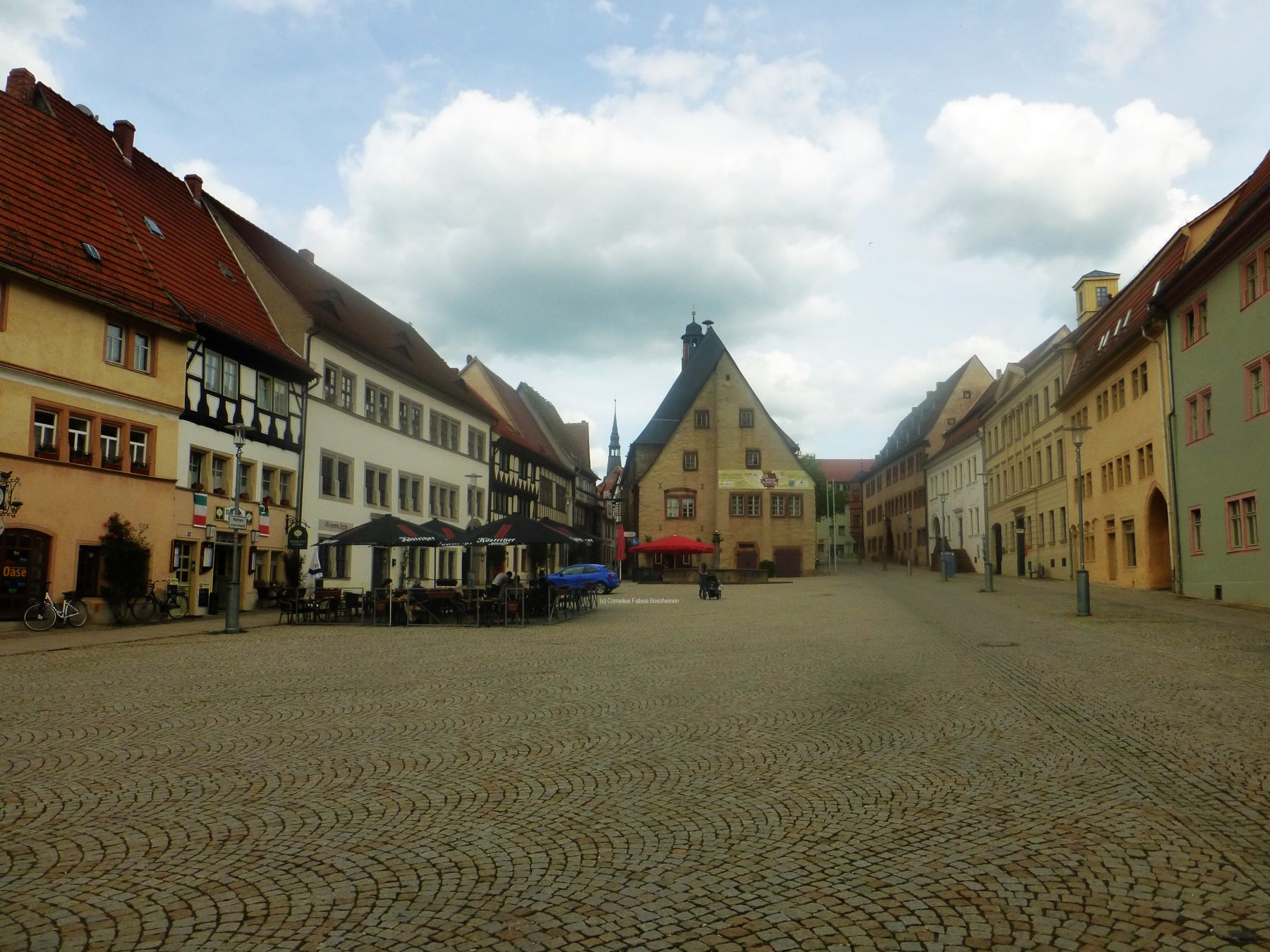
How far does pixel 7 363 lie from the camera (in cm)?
2316

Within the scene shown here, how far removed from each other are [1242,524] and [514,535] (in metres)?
18.5

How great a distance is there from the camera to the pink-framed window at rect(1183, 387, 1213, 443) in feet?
99.3

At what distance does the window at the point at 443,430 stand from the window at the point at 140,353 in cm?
1951

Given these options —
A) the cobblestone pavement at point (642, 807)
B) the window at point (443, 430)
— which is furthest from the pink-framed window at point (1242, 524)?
the window at point (443, 430)

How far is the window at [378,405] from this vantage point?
4062 centimetres

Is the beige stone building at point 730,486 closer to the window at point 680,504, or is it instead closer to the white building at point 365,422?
the window at point 680,504

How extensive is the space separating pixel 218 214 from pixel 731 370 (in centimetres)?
3788

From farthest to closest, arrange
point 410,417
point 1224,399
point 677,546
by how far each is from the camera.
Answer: point 677,546, point 410,417, point 1224,399

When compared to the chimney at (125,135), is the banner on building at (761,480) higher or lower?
lower

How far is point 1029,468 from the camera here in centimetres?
5562

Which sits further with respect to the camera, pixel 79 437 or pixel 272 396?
pixel 272 396

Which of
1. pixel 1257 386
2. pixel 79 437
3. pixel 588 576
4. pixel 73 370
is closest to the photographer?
pixel 73 370

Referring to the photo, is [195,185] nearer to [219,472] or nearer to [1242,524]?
[219,472]

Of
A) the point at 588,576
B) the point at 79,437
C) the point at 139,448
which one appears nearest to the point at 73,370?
the point at 79,437
